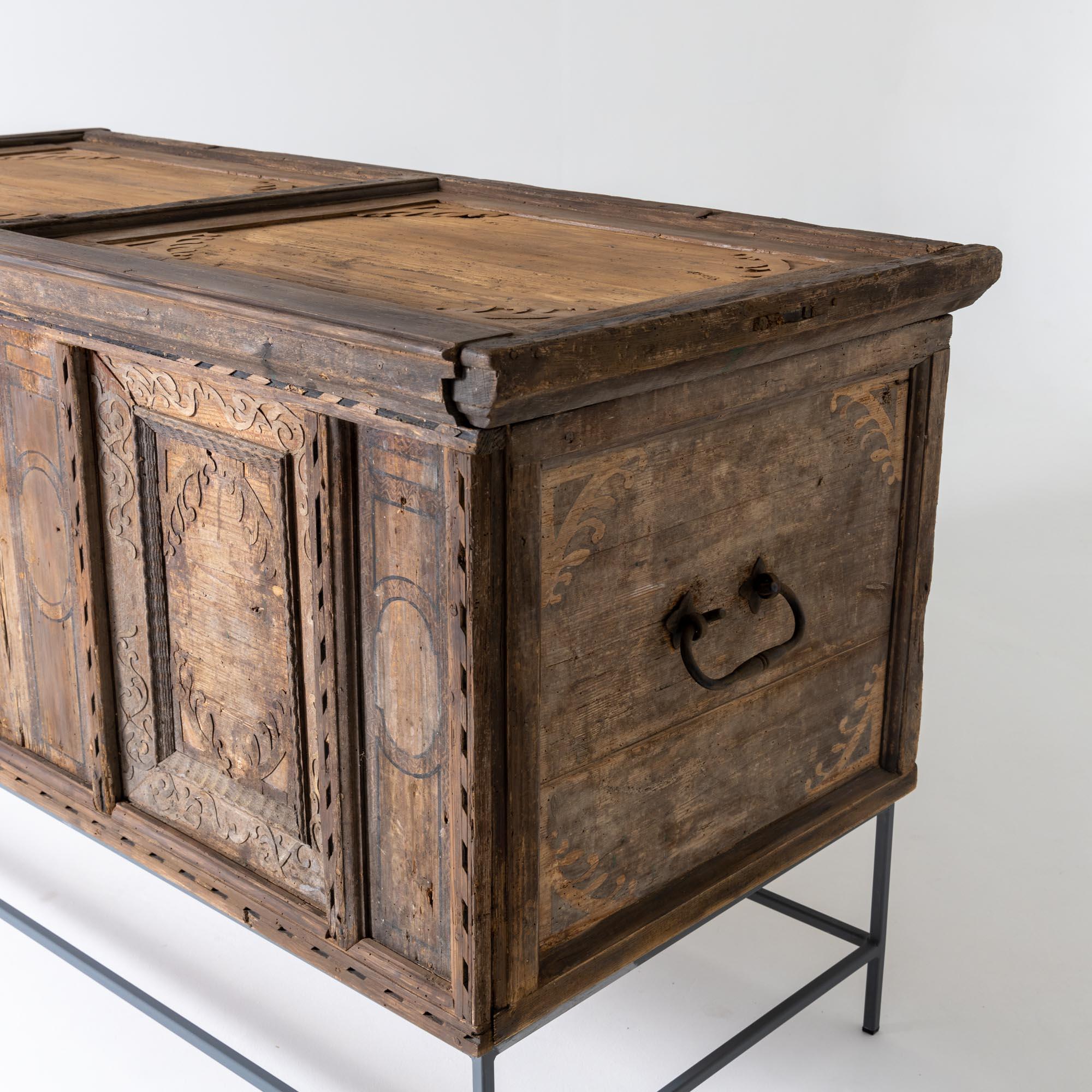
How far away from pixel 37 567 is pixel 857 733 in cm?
107

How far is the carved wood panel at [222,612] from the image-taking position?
1.62 meters

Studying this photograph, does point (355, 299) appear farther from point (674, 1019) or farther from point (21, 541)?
point (674, 1019)

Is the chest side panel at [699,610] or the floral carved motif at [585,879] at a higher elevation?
the chest side panel at [699,610]

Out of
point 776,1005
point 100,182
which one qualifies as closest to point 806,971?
point 776,1005

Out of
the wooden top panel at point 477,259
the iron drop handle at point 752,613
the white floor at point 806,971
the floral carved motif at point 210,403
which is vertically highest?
the wooden top panel at point 477,259

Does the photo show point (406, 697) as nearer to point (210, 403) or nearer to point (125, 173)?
point (210, 403)

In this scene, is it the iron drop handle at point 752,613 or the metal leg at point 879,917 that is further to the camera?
the metal leg at point 879,917

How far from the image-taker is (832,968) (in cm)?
224

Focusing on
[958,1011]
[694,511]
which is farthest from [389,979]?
[958,1011]

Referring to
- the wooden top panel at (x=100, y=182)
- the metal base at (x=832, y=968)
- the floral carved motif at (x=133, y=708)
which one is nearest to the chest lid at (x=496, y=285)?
the wooden top panel at (x=100, y=182)

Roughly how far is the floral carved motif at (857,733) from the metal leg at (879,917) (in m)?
0.17

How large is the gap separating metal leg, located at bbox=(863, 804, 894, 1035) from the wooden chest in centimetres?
12

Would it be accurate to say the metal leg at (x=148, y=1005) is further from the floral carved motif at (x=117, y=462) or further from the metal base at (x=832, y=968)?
the floral carved motif at (x=117, y=462)

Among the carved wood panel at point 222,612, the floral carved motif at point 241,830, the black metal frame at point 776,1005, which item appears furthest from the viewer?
the black metal frame at point 776,1005
